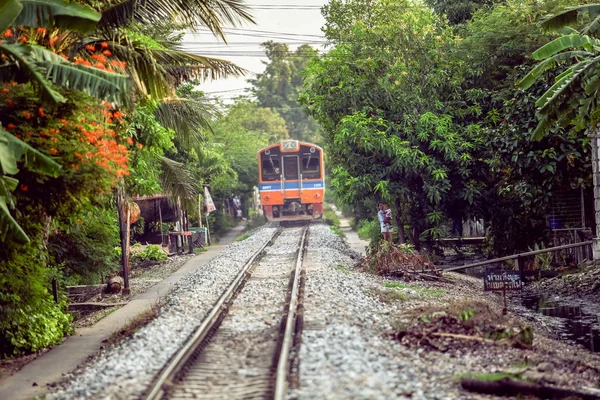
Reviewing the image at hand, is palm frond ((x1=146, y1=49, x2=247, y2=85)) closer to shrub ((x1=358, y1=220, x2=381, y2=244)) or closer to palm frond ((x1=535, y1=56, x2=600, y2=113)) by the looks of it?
palm frond ((x1=535, y1=56, x2=600, y2=113))

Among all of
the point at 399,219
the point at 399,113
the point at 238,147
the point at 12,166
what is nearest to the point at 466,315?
the point at 12,166

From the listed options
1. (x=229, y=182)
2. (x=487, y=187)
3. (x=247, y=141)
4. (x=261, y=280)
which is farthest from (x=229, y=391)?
(x=247, y=141)

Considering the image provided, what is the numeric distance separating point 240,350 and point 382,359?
202 cm

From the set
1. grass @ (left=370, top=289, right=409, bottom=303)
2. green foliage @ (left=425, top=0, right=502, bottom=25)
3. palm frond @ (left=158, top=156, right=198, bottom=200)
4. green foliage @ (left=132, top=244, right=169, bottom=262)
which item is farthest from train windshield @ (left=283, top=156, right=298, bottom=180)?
grass @ (left=370, top=289, right=409, bottom=303)

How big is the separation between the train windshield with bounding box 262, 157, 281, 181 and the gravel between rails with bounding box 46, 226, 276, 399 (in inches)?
810

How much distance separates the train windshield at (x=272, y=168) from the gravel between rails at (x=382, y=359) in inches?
905

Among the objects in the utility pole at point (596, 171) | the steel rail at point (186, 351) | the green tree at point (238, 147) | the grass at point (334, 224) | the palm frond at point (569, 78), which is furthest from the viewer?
the green tree at point (238, 147)

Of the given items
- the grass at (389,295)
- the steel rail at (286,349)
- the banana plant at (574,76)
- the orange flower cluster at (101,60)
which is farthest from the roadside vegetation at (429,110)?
the orange flower cluster at (101,60)

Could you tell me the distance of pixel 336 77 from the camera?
24.3 meters

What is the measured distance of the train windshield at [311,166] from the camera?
120ft

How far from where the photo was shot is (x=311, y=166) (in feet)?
121

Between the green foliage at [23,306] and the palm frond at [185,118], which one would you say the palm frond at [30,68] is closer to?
the green foliage at [23,306]

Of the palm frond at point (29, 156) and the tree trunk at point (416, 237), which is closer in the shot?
the palm frond at point (29, 156)

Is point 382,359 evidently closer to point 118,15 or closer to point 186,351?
point 186,351
